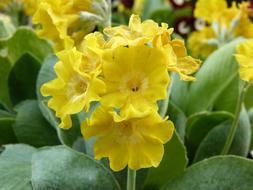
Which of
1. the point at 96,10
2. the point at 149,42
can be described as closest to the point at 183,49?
the point at 149,42

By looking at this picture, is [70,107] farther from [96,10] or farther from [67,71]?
[96,10]

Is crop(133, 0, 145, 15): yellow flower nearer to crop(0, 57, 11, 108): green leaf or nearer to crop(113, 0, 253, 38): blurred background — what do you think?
crop(113, 0, 253, 38): blurred background

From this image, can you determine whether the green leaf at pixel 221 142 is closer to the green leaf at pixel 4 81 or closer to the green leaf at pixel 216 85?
the green leaf at pixel 216 85

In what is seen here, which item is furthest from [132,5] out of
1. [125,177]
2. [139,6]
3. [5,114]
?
[125,177]

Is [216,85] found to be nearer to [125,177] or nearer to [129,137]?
[125,177]

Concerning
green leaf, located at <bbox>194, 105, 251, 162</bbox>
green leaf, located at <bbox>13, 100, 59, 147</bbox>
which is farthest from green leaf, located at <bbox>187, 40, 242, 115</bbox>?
green leaf, located at <bbox>13, 100, 59, 147</bbox>
